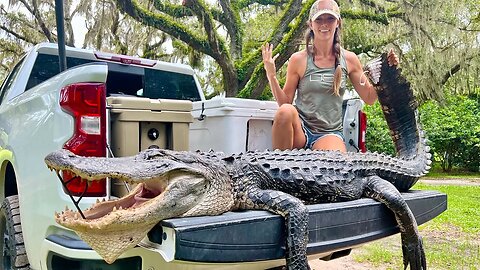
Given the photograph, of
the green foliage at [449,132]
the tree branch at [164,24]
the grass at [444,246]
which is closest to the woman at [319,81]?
the grass at [444,246]

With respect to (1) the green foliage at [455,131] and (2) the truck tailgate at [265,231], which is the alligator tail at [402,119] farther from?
(1) the green foliage at [455,131]

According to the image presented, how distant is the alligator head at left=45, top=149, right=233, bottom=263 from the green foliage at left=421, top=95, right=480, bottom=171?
611 inches

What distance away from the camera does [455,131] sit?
52.9 ft

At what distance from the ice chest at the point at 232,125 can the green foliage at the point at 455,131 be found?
558 inches

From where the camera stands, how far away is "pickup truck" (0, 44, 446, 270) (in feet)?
5.93

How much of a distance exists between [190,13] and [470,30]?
9446 millimetres

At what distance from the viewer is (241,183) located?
2.21 metres

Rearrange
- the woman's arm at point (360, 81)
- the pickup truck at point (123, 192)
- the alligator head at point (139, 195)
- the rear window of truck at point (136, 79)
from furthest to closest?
1. the rear window of truck at point (136, 79)
2. the woman's arm at point (360, 81)
3. the pickup truck at point (123, 192)
4. the alligator head at point (139, 195)

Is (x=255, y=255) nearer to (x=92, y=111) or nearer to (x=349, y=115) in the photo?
(x=92, y=111)

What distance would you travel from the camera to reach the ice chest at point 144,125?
8.11 ft

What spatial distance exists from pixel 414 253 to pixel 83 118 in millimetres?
2055

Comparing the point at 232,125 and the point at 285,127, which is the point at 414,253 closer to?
the point at 285,127

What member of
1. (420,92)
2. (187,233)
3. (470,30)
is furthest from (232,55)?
(187,233)

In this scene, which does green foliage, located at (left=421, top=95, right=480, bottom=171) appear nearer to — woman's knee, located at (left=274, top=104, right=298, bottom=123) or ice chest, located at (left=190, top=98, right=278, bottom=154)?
ice chest, located at (left=190, top=98, right=278, bottom=154)
